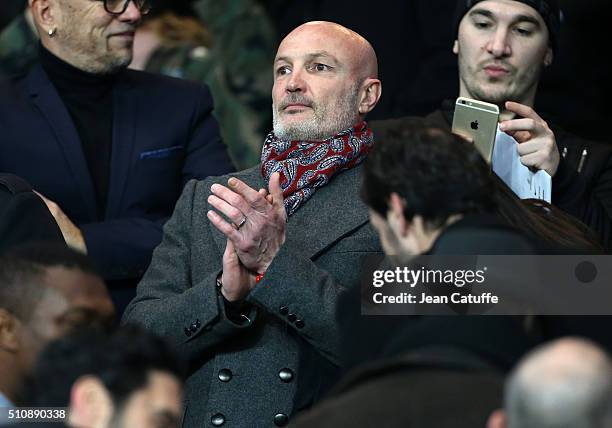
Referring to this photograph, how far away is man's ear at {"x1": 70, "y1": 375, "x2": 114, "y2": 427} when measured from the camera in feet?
8.89

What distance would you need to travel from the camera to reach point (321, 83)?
15.0ft

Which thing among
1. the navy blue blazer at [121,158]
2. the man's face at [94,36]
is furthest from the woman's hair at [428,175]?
the man's face at [94,36]

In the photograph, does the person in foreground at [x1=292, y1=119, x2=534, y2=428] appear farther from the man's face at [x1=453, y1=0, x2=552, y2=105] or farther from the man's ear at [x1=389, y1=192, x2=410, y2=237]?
the man's face at [x1=453, y1=0, x2=552, y2=105]

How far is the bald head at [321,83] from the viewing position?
451 centimetres

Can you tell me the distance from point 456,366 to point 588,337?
68cm

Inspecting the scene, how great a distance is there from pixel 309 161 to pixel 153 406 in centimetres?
175

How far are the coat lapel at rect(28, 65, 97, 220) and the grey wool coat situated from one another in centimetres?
62

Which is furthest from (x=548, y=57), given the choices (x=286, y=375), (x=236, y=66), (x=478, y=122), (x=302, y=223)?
(x=236, y=66)

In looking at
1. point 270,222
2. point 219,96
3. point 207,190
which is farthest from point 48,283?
point 219,96

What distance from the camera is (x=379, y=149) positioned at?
343 centimetres

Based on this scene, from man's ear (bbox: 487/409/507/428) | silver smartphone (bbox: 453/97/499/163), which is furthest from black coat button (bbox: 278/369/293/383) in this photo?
man's ear (bbox: 487/409/507/428)

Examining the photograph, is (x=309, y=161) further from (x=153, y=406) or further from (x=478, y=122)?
(x=153, y=406)

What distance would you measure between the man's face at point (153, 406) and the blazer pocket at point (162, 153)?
7.53ft

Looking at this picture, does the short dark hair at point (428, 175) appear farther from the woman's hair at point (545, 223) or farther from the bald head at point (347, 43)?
the bald head at point (347, 43)
